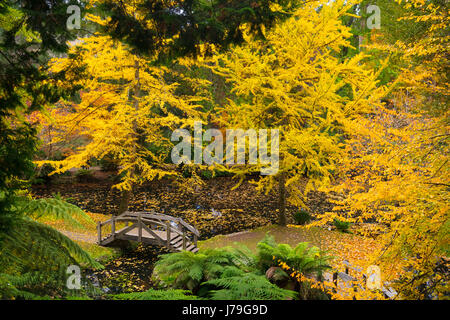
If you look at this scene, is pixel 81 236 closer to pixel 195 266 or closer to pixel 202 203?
pixel 202 203

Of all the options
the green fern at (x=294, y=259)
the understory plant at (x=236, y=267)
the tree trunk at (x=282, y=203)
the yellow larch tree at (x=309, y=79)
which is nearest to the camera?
the understory plant at (x=236, y=267)

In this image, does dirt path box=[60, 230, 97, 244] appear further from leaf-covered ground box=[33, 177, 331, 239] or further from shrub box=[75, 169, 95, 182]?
shrub box=[75, 169, 95, 182]

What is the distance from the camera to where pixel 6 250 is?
9.72 feet

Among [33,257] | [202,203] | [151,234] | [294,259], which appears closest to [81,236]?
[151,234]

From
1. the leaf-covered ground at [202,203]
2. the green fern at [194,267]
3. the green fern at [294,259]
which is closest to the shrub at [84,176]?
the leaf-covered ground at [202,203]

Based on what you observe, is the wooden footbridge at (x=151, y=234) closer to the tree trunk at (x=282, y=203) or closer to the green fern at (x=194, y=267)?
the green fern at (x=194, y=267)

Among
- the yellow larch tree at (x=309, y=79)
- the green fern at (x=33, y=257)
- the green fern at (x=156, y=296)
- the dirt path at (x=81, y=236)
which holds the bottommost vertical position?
the dirt path at (x=81, y=236)

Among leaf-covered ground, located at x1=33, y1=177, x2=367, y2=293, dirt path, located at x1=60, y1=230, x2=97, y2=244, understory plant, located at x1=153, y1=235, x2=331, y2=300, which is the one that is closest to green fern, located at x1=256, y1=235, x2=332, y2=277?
understory plant, located at x1=153, y1=235, x2=331, y2=300

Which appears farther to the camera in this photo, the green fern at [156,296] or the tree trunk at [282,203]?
the tree trunk at [282,203]

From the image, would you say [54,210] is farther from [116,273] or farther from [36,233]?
[116,273]

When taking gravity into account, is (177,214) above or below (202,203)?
below

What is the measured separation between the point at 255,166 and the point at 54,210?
8155 millimetres

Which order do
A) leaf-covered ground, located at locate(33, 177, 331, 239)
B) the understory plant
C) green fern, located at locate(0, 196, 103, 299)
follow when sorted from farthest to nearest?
leaf-covered ground, located at locate(33, 177, 331, 239) < the understory plant < green fern, located at locate(0, 196, 103, 299)
